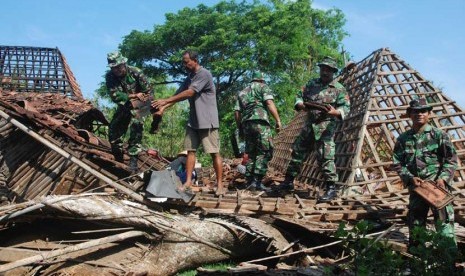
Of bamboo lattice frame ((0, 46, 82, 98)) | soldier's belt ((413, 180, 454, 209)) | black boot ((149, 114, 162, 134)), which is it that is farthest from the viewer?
bamboo lattice frame ((0, 46, 82, 98))

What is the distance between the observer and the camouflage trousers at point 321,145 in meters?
7.63

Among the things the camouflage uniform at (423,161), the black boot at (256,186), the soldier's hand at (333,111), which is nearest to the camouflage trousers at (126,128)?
the black boot at (256,186)

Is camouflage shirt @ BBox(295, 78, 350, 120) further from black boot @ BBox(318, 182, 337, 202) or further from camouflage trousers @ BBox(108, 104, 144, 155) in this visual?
camouflage trousers @ BBox(108, 104, 144, 155)

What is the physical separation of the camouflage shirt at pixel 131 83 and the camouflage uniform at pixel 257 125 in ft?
5.05

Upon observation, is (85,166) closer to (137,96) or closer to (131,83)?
(137,96)

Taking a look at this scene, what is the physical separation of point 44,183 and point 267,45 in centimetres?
1798

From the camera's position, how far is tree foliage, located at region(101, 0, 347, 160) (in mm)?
24922

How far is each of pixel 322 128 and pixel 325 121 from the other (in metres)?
0.12

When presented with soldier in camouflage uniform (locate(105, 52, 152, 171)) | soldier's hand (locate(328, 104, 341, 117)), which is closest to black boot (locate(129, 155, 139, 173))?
soldier in camouflage uniform (locate(105, 52, 152, 171))

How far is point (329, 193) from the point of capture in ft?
25.1

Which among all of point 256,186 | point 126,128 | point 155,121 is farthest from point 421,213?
point 126,128

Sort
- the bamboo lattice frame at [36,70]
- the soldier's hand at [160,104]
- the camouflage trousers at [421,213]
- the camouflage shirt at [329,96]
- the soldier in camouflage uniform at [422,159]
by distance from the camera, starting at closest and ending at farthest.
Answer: the camouflage trousers at [421,213], the soldier in camouflage uniform at [422,159], the soldier's hand at [160,104], the camouflage shirt at [329,96], the bamboo lattice frame at [36,70]

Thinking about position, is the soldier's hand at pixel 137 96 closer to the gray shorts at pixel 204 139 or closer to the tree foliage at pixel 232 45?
the gray shorts at pixel 204 139

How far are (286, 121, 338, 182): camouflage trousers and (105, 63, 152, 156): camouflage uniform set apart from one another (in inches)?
95.8
